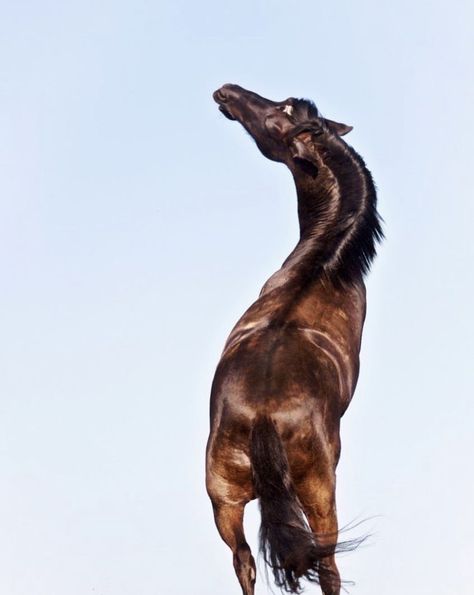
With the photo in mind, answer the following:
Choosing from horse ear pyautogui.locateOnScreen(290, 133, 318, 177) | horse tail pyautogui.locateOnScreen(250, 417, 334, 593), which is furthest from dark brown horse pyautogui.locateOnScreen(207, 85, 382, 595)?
horse ear pyautogui.locateOnScreen(290, 133, 318, 177)

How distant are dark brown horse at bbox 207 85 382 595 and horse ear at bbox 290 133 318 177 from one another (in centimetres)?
47

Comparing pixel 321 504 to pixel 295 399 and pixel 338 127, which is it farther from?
pixel 338 127

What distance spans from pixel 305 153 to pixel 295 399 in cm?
288

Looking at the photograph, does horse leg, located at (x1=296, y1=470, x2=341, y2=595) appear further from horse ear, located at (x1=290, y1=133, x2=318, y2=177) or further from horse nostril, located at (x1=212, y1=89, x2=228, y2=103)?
horse nostril, located at (x1=212, y1=89, x2=228, y2=103)

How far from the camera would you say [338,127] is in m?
11.2

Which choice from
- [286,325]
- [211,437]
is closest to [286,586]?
[211,437]

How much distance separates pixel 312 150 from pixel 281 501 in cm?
362

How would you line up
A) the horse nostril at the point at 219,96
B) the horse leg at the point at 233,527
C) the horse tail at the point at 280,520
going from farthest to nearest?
1. the horse nostril at the point at 219,96
2. the horse leg at the point at 233,527
3. the horse tail at the point at 280,520

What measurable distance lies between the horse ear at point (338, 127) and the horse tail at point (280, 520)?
12.1 feet

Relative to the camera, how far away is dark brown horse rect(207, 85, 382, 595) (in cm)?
802

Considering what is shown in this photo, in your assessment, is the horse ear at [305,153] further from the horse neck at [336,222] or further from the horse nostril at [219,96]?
the horse nostril at [219,96]

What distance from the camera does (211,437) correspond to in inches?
335

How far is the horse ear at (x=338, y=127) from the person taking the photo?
35.9 feet

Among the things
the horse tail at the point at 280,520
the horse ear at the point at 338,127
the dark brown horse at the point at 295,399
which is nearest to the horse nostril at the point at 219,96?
the horse ear at the point at 338,127
